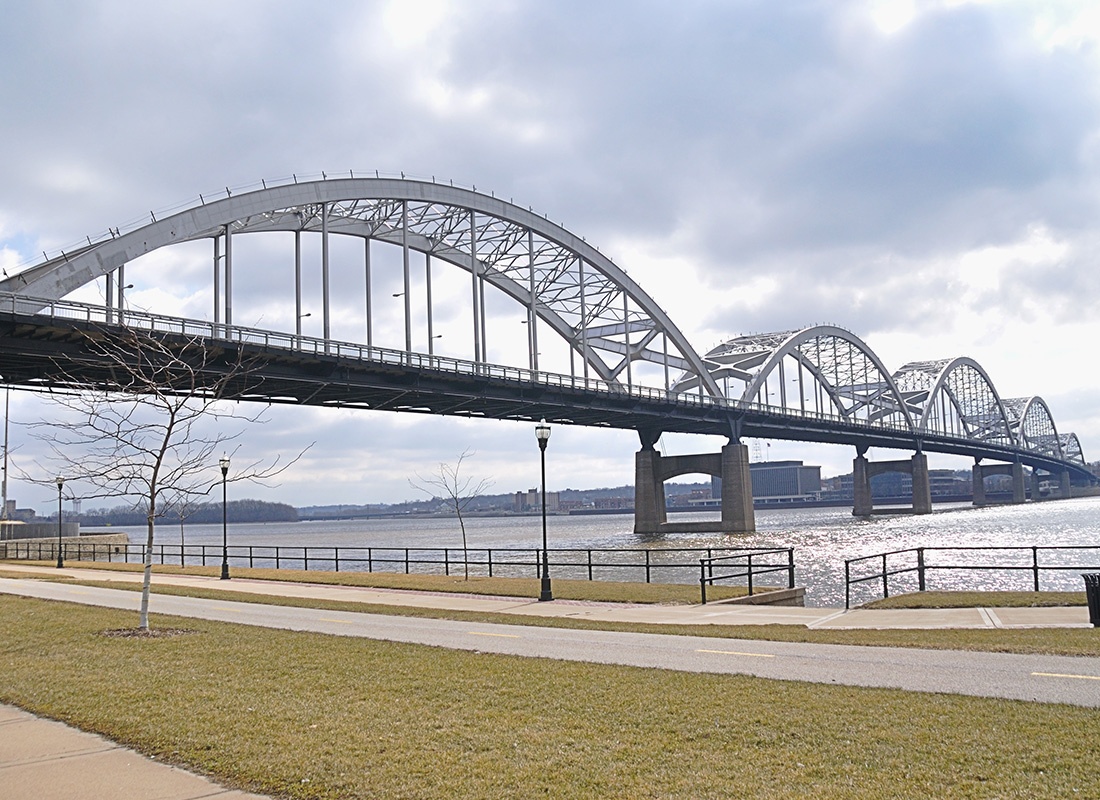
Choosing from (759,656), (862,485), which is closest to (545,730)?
(759,656)

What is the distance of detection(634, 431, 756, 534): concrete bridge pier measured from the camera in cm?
9475

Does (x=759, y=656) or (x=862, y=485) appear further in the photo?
(x=862, y=485)

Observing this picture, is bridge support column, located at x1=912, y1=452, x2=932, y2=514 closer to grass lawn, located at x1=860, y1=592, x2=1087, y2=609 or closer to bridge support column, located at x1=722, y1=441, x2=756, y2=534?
Answer: bridge support column, located at x1=722, y1=441, x2=756, y2=534

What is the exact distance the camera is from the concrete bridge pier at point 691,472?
311 ft

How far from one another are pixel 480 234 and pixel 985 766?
7581 cm

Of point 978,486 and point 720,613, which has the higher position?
point 720,613

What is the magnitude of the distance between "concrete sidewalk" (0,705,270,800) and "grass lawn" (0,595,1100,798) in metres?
0.20

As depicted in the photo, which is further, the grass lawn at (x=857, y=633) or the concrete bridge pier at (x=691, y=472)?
the concrete bridge pier at (x=691, y=472)

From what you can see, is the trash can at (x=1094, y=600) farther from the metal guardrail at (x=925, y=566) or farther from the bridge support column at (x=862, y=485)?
the bridge support column at (x=862, y=485)

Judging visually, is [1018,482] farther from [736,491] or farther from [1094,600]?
[1094,600]

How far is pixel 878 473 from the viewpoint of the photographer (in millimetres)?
144125

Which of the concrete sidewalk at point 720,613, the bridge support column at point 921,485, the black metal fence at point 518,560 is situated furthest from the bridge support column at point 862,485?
the concrete sidewalk at point 720,613

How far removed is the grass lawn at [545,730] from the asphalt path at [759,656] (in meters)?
0.86

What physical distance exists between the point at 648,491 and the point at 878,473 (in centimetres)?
5970
